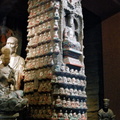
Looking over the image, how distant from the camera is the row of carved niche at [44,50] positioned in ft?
18.0

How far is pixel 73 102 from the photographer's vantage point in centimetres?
544

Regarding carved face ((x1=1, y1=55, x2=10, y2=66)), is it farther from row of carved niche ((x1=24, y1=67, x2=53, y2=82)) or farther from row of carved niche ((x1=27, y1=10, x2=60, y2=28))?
row of carved niche ((x1=27, y1=10, x2=60, y2=28))

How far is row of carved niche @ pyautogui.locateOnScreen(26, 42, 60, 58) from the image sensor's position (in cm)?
549

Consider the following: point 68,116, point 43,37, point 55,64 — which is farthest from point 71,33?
point 68,116

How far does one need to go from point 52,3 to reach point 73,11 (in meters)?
0.66

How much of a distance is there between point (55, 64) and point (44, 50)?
562 millimetres

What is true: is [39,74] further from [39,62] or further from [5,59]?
[5,59]

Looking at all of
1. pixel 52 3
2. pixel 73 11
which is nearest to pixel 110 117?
pixel 73 11

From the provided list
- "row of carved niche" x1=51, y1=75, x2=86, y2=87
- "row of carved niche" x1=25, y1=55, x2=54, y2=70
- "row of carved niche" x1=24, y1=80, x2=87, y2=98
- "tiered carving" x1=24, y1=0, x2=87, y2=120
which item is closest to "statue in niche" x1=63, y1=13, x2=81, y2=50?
"tiered carving" x1=24, y1=0, x2=87, y2=120

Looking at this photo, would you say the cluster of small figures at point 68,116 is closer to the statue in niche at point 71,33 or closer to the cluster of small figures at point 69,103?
the cluster of small figures at point 69,103

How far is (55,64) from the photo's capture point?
17.7ft

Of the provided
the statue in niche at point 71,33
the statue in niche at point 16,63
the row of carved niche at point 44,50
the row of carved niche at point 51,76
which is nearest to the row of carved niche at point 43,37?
the row of carved niche at point 44,50

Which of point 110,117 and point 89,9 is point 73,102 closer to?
point 110,117

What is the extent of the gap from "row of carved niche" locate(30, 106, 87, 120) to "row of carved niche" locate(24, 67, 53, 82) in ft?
2.43
